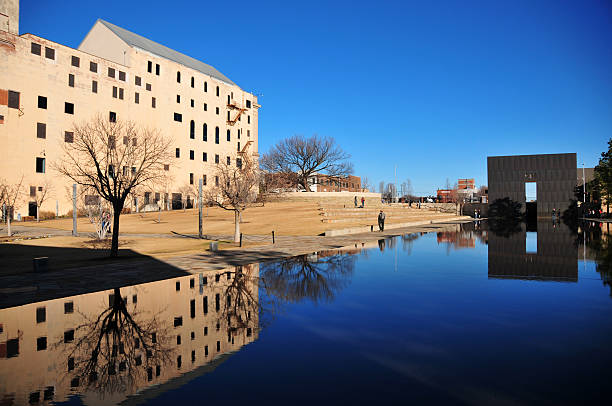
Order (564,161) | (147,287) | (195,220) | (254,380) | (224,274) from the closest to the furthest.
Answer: (254,380), (147,287), (224,274), (195,220), (564,161)

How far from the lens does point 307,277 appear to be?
41.3 feet

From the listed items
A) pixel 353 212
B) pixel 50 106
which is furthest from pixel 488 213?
pixel 50 106

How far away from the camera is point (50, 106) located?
A: 1815 inches

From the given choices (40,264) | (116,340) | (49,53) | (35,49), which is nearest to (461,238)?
(40,264)

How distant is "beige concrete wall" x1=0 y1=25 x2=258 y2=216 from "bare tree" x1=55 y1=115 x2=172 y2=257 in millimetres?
1971

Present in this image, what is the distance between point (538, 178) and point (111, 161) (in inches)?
2923

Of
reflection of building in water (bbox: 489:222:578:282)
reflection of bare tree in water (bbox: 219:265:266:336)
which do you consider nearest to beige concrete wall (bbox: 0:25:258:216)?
reflection of bare tree in water (bbox: 219:265:266:336)

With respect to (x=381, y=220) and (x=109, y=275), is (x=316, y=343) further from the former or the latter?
(x=381, y=220)

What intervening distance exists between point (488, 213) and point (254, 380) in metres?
80.2

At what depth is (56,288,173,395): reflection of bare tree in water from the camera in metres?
4.98

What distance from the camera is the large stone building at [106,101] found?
43625 mm

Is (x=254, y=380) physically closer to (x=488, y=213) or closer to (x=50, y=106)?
(x=50, y=106)

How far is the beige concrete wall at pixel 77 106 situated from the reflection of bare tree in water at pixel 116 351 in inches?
1794

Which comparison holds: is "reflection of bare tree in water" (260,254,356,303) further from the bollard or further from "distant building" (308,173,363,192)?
"distant building" (308,173,363,192)
